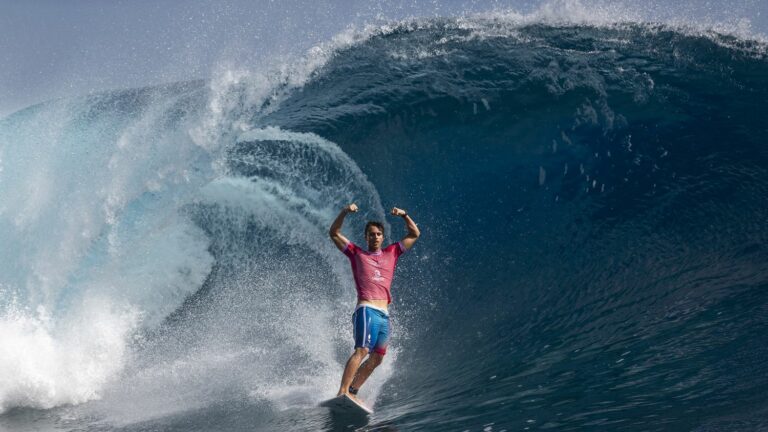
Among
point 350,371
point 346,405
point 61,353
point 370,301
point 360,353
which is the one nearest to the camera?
point 346,405

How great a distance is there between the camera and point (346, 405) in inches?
211

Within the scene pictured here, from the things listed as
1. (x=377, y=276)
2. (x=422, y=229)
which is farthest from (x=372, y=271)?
(x=422, y=229)

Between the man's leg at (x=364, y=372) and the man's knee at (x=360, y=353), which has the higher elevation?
the man's knee at (x=360, y=353)

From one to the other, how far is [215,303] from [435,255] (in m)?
2.87

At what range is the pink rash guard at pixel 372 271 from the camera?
5.91m

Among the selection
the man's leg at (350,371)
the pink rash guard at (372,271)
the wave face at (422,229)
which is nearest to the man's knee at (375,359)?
the man's leg at (350,371)

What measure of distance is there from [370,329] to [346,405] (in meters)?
0.67

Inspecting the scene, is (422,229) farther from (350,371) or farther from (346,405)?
(346,405)

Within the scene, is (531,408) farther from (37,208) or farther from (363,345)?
(37,208)

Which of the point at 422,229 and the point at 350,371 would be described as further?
the point at 422,229

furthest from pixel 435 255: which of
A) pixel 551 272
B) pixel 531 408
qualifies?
pixel 531 408

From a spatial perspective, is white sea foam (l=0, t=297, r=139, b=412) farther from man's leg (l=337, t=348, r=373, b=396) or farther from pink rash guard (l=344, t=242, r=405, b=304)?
pink rash guard (l=344, t=242, r=405, b=304)

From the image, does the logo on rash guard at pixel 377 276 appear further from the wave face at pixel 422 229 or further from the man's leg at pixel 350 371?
the wave face at pixel 422 229

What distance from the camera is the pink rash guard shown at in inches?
233
